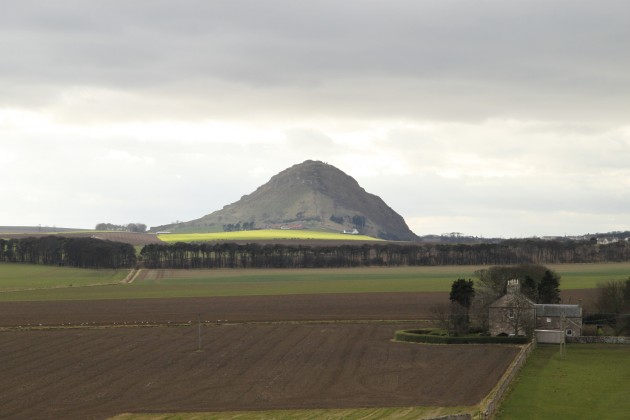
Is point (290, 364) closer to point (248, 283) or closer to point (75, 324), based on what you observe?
point (75, 324)

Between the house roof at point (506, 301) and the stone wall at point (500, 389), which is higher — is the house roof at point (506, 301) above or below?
above

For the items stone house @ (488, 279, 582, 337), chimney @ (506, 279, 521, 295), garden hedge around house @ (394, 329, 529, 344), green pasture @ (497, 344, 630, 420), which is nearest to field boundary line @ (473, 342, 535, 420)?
green pasture @ (497, 344, 630, 420)

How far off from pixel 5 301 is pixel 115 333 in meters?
48.3

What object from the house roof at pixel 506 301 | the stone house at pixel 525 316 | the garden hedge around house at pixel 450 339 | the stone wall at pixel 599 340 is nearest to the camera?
the garden hedge around house at pixel 450 339

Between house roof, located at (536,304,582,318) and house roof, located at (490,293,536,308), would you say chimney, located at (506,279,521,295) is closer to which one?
house roof, located at (490,293,536,308)

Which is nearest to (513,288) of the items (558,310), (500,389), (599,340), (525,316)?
(558,310)

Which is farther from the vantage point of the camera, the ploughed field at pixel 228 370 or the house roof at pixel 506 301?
the house roof at pixel 506 301

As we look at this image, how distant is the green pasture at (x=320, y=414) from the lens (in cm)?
5778

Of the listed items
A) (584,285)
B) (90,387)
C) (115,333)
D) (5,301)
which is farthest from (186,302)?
(90,387)

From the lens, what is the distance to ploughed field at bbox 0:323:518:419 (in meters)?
63.7

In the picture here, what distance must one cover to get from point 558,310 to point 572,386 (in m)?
44.0

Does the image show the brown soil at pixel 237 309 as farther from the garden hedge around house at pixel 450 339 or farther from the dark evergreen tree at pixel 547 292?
the garden hedge around house at pixel 450 339

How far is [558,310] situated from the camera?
4454 inches

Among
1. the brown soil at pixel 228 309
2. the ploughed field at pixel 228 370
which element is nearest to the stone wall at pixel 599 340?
the ploughed field at pixel 228 370
